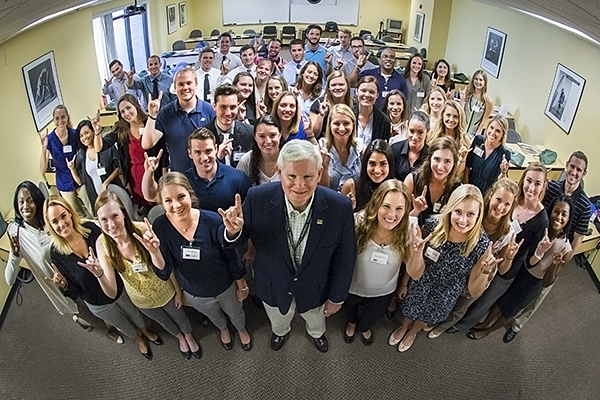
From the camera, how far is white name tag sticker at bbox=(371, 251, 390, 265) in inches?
92.9

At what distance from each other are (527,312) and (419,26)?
866cm

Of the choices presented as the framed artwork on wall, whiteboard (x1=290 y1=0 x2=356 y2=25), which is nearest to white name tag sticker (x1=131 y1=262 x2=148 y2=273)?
the framed artwork on wall

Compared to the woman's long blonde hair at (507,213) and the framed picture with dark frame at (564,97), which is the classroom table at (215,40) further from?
the woman's long blonde hair at (507,213)

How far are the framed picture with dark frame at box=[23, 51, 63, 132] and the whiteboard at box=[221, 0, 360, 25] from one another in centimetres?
812

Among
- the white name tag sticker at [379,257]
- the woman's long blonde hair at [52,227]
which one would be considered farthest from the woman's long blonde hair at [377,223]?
the woman's long blonde hair at [52,227]

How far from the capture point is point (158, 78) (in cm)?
579

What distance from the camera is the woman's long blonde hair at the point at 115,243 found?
87.8 inches

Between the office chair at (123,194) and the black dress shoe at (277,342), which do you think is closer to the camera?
the black dress shoe at (277,342)

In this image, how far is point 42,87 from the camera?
482 cm

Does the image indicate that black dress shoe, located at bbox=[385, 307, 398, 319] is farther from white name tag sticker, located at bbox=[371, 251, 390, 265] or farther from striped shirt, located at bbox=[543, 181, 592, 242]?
striped shirt, located at bbox=[543, 181, 592, 242]

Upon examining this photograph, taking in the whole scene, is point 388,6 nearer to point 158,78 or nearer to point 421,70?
point 421,70

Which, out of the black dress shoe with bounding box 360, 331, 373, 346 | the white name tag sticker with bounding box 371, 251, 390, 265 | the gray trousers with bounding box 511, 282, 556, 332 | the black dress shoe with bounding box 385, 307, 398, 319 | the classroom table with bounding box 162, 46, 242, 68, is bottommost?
the black dress shoe with bounding box 360, 331, 373, 346

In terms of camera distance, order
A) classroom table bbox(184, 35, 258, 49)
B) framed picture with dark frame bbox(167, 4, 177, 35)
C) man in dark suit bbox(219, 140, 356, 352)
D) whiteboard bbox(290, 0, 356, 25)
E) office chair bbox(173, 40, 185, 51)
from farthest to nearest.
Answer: whiteboard bbox(290, 0, 356, 25) < classroom table bbox(184, 35, 258, 49) < framed picture with dark frame bbox(167, 4, 177, 35) < office chair bbox(173, 40, 185, 51) < man in dark suit bbox(219, 140, 356, 352)

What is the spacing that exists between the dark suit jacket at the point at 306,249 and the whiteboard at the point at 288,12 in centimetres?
1169
